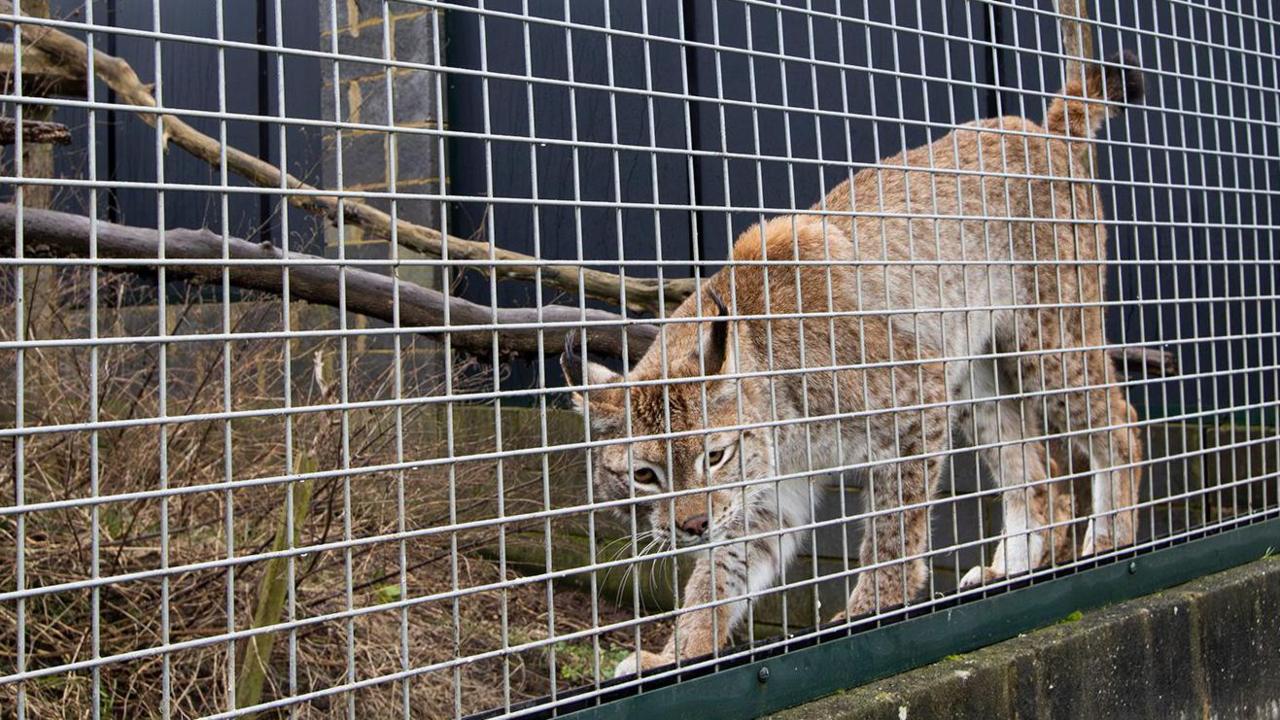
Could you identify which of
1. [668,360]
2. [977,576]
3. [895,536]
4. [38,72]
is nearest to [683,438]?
[668,360]

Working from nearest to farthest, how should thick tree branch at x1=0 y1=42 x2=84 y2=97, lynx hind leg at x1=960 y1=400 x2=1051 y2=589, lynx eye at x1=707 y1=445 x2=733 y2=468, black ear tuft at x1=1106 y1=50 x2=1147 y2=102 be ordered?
lynx eye at x1=707 y1=445 x2=733 y2=468 < black ear tuft at x1=1106 y1=50 x2=1147 y2=102 < lynx hind leg at x1=960 y1=400 x2=1051 y2=589 < thick tree branch at x1=0 y1=42 x2=84 y2=97

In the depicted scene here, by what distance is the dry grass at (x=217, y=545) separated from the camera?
154 inches

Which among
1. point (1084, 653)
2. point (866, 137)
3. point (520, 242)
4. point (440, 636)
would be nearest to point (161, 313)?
point (1084, 653)

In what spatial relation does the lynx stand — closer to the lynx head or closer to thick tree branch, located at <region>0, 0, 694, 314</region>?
the lynx head

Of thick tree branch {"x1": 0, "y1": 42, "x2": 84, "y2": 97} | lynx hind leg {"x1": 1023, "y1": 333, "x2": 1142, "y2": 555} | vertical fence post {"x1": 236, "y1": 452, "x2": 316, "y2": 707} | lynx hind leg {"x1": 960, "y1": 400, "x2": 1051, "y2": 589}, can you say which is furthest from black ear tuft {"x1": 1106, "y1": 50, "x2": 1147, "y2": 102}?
thick tree branch {"x1": 0, "y1": 42, "x2": 84, "y2": 97}

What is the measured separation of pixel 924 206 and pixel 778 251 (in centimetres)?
101

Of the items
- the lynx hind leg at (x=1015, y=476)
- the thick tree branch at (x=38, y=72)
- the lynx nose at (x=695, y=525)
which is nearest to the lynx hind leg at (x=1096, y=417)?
the lynx hind leg at (x=1015, y=476)

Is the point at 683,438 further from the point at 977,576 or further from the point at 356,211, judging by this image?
the point at 356,211

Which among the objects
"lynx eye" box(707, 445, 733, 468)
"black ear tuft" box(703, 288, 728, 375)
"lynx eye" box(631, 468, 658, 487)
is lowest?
"lynx eye" box(631, 468, 658, 487)

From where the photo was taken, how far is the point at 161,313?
1.78m

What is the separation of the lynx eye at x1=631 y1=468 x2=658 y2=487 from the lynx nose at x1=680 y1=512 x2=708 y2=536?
1.17 ft

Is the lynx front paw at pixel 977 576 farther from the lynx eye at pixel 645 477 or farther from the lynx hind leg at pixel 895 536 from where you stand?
the lynx eye at pixel 645 477

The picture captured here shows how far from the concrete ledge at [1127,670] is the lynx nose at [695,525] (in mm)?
796

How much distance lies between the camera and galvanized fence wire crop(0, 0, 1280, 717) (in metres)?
2.70
